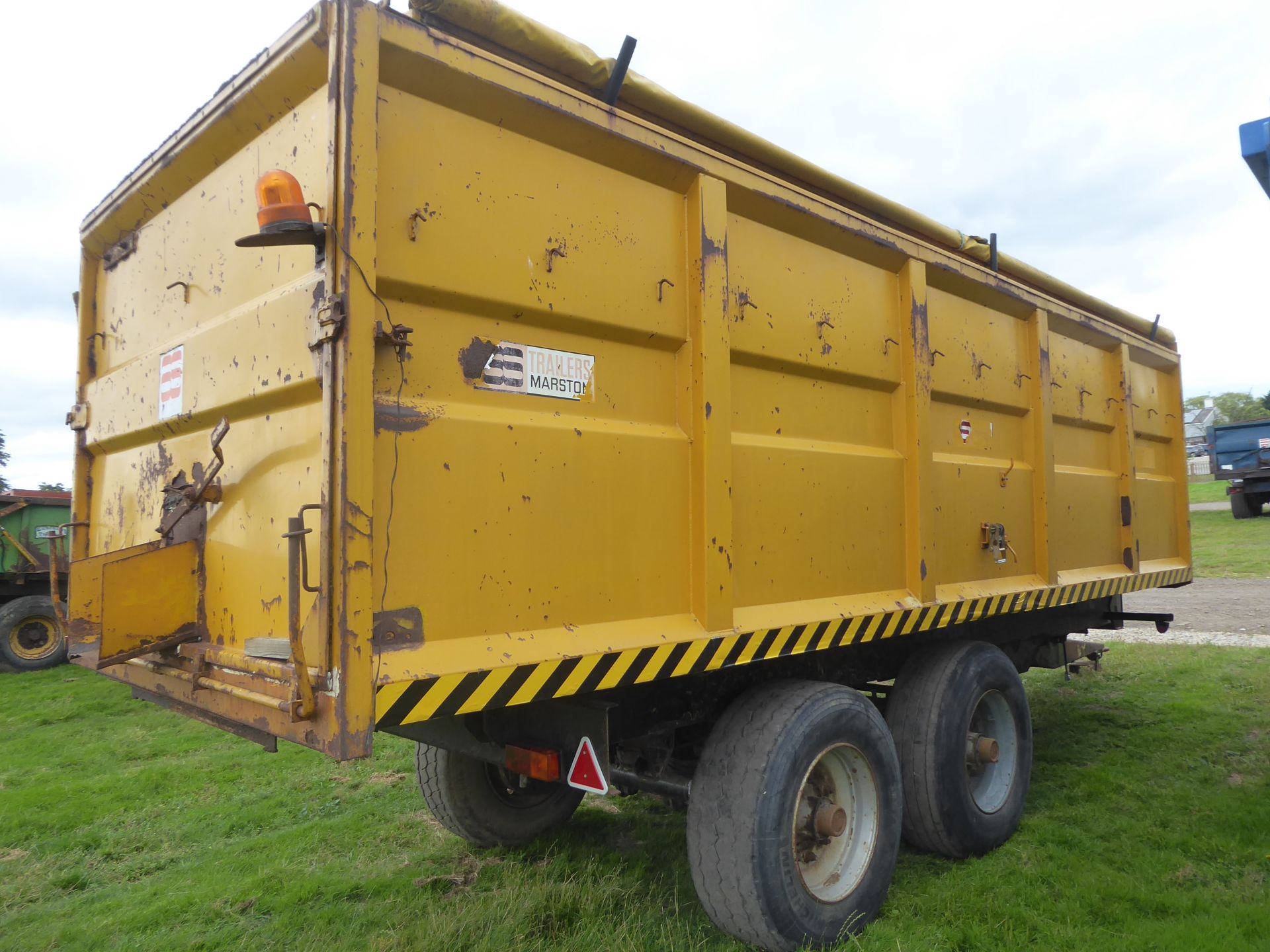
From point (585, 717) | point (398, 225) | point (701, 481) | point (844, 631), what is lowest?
point (585, 717)

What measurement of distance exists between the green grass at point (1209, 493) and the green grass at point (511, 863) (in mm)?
27801

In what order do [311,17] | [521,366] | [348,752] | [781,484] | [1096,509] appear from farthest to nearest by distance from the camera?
[1096,509] → [781,484] → [521,366] → [311,17] → [348,752]

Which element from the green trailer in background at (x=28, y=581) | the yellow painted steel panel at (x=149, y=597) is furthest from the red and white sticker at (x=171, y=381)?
the green trailer in background at (x=28, y=581)

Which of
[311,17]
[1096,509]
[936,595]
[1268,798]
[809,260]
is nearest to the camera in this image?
[311,17]

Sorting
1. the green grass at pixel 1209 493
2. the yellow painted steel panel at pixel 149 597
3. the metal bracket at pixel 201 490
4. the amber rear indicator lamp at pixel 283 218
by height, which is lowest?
the yellow painted steel panel at pixel 149 597

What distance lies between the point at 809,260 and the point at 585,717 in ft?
6.76

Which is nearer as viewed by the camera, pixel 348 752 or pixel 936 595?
pixel 348 752

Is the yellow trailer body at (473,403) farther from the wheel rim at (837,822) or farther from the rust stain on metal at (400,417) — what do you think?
the wheel rim at (837,822)

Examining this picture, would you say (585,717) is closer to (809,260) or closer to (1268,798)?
(809,260)

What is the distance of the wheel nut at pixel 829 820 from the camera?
3082 mm

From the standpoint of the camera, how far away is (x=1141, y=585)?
575 centimetres

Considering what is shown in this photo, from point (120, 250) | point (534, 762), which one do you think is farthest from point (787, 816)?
point (120, 250)

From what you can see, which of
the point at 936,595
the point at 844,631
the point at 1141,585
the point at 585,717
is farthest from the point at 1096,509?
the point at 585,717

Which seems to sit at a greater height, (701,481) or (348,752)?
(701,481)
